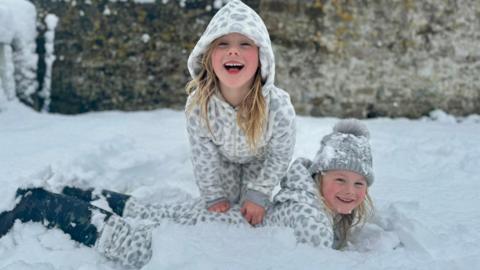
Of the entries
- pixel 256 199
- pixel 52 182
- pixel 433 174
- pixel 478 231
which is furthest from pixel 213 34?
pixel 433 174

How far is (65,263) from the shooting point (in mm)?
1794

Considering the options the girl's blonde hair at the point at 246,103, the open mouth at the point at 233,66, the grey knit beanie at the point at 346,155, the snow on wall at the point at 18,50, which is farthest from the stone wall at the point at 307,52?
the open mouth at the point at 233,66

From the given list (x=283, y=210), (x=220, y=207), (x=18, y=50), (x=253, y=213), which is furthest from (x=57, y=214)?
(x=18, y=50)

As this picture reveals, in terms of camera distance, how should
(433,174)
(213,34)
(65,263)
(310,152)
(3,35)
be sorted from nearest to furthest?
(65,263)
(213,34)
(433,174)
(310,152)
(3,35)

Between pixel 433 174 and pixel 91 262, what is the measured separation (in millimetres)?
2146

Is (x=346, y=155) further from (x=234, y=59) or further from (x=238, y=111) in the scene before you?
(x=234, y=59)

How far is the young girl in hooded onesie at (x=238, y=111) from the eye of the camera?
2049 mm

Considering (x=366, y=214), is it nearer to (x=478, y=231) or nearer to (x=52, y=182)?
(x=478, y=231)

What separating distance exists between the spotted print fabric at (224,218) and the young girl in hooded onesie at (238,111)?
7 cm

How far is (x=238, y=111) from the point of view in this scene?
7.08 ft

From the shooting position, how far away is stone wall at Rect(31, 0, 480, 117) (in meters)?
4.13

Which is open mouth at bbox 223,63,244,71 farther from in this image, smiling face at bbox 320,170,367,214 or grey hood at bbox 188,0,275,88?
smiling face at bbox 320,170,367,214

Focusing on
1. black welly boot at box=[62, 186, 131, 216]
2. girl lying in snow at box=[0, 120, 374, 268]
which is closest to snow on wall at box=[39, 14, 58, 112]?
black welly boot at box=[62, 186, 131, 216]

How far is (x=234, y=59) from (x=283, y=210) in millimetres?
692
